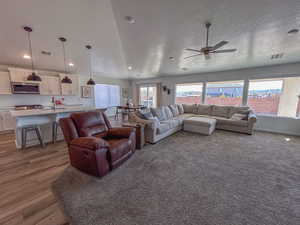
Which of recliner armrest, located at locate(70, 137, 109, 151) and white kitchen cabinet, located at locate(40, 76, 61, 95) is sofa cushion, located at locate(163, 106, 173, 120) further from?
white kitchen cabinet, located at locate(40, 76, 61, 95)

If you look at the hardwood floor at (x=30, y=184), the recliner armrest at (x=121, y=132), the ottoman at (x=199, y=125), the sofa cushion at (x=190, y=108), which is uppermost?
the sofa cushion at (x=190, y=108)

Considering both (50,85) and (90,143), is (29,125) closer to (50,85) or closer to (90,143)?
(90,143)

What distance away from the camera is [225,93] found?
19.4ft

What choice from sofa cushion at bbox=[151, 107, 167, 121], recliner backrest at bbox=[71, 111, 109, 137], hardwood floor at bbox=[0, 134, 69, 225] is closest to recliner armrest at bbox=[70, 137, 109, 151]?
recliner backrest at bbox=[71, 111, 109, 137]

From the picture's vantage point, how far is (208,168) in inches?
92.7

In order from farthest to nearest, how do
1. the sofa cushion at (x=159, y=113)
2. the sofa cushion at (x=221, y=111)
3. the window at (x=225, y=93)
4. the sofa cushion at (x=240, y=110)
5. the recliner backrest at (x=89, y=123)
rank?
the window at (x=225, y=93), the sofa cushion at (x=221, y=111), the sofa cushion at (x=240, y=110), the sofa cushion at (x=159, y=113), the recliner backrest at (x=89, y=123)

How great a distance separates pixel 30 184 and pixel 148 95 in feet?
24.7

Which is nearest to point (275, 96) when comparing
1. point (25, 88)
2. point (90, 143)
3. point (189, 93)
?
point (189, 93)

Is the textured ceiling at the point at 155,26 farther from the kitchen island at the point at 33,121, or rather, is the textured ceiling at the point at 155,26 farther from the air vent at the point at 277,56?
the kitchen island at the point at 33,121

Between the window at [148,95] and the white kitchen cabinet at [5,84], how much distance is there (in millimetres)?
6513

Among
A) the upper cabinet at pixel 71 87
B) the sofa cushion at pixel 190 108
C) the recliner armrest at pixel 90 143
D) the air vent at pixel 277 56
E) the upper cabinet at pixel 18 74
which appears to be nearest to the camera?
the recliner armrest at pixel 90 143

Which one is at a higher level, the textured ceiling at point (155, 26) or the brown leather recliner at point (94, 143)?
the textured ceiling at point (155, 26)

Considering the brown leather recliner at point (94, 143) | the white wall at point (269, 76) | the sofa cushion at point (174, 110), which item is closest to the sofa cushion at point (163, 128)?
the brown leather recliner at point (94, 143)

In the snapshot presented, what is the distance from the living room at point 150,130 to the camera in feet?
5.04
